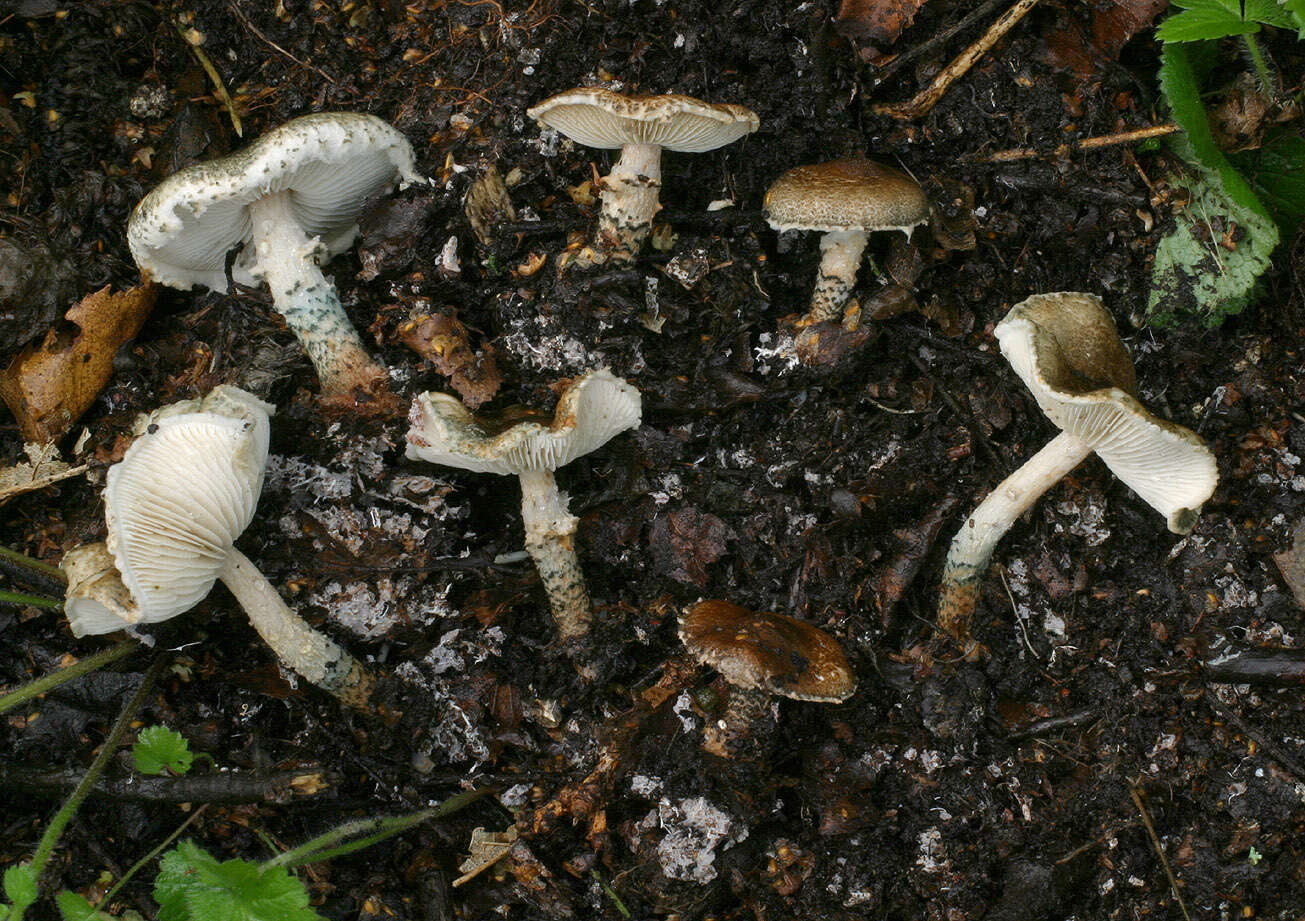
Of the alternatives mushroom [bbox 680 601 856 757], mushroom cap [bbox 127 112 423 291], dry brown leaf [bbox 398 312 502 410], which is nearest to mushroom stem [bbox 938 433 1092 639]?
mushroom [bbox 680 601 856 757]

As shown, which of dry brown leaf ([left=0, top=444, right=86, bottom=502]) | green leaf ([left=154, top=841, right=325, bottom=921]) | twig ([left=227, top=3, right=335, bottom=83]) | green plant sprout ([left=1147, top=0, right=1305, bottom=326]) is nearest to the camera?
green leaf ([left=154, top=841, right=325, bottom=921])

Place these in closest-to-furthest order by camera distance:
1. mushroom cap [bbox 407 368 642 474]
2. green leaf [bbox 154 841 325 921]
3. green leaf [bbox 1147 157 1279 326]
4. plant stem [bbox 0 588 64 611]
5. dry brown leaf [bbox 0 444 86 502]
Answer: green leaf [bbox 154 841 325 921], mushroom cap [bbox 407 368 642 474], plant stem [bbox 0 588 64 611], green leaf [bbox 1147 157 1279 326], dry brown leaf [bbox 0 444 86 502]

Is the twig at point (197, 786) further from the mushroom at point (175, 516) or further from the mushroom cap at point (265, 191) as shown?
the mushroom cap at point (265, 191)

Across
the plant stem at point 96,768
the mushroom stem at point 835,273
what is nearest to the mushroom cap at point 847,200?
the mushroom stem at point 835,273

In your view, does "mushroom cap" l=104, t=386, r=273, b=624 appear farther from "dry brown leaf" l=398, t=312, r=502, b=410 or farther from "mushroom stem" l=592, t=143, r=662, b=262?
"mushroom stem" l=592, t=143, r=662, b=262

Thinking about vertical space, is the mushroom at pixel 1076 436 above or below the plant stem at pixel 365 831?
above

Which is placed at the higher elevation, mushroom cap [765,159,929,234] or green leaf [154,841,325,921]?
mushroom cap [765,159,929,234]
